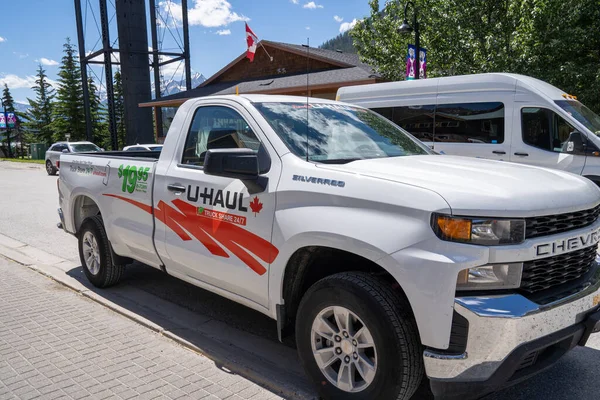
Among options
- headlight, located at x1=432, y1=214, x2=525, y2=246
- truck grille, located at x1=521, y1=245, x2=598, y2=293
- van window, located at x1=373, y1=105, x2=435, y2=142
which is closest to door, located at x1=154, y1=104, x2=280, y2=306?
headlight, located at x1=432, y1=214, x2=525, y2=246

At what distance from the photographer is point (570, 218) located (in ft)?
8.78

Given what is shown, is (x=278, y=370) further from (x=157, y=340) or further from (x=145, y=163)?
(x=145, y=163)

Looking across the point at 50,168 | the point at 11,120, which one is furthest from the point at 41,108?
the point at 50,168

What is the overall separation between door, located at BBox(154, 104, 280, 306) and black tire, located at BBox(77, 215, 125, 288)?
3.81 feet

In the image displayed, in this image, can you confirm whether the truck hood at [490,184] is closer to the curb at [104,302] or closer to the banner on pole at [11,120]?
the curb at [104,302]

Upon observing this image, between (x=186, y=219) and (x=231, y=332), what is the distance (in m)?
1.09

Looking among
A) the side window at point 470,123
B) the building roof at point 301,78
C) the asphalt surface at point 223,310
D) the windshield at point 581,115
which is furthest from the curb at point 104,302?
the building roof at point 301,78

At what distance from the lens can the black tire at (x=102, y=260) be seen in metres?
5.06

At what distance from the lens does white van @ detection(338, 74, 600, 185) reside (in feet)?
27.0

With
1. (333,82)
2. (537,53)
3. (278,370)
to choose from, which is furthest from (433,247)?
(333,82)

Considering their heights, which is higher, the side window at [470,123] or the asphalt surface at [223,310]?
the side window at [470,123]

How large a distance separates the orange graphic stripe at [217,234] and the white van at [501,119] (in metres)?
6.90

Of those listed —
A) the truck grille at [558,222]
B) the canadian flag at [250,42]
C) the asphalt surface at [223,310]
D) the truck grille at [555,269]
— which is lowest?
the asphalt surface at [223,310]

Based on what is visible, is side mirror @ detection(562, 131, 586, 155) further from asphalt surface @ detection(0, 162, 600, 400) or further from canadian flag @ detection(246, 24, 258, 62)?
canadian flag @ detection(246, 24, 258, 62)
